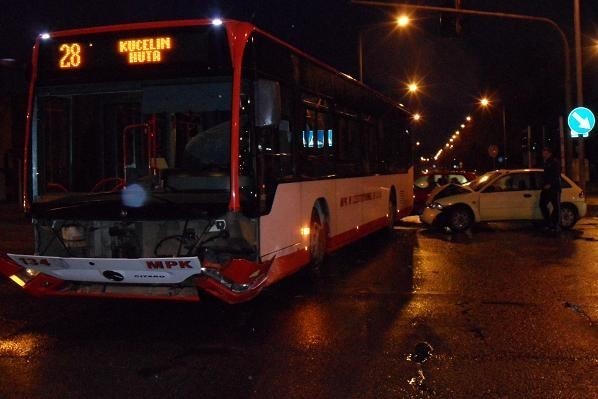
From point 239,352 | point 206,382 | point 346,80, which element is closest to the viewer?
point 206,382

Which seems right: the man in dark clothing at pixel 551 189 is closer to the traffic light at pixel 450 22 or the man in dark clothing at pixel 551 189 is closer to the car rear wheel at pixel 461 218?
the car rear wheel at pixel 461 218

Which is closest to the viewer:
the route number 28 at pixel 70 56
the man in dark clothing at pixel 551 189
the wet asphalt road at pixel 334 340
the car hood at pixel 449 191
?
the wet asphalt road at pixel 334 340

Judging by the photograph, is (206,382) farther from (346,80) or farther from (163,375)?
(346,80)

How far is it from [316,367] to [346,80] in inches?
273

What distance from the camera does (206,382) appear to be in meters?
5.47

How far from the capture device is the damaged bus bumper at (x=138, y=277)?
6926 mm

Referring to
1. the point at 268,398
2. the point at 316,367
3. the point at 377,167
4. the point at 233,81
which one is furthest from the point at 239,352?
the point at 377,167

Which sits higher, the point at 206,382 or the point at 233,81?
the point at 233,81

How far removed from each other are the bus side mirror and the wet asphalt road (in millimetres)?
2076

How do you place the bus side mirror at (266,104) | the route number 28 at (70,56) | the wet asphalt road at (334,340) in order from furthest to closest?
the route number 28 at (70,56) → the bus side mirror at (266,104) → the wet asphalt road at (334,340)

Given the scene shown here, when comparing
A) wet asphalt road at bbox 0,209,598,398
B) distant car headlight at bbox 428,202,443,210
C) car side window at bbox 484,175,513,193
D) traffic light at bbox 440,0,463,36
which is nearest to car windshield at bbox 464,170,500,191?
car side window at bbox 484,175,513,193

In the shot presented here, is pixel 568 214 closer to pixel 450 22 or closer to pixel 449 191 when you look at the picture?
pixel 449 191

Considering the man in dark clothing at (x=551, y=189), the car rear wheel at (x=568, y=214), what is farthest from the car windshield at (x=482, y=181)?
the car rear wheel at (x=568, y=214)

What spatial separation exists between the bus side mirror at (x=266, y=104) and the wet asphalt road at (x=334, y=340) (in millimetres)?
2076
